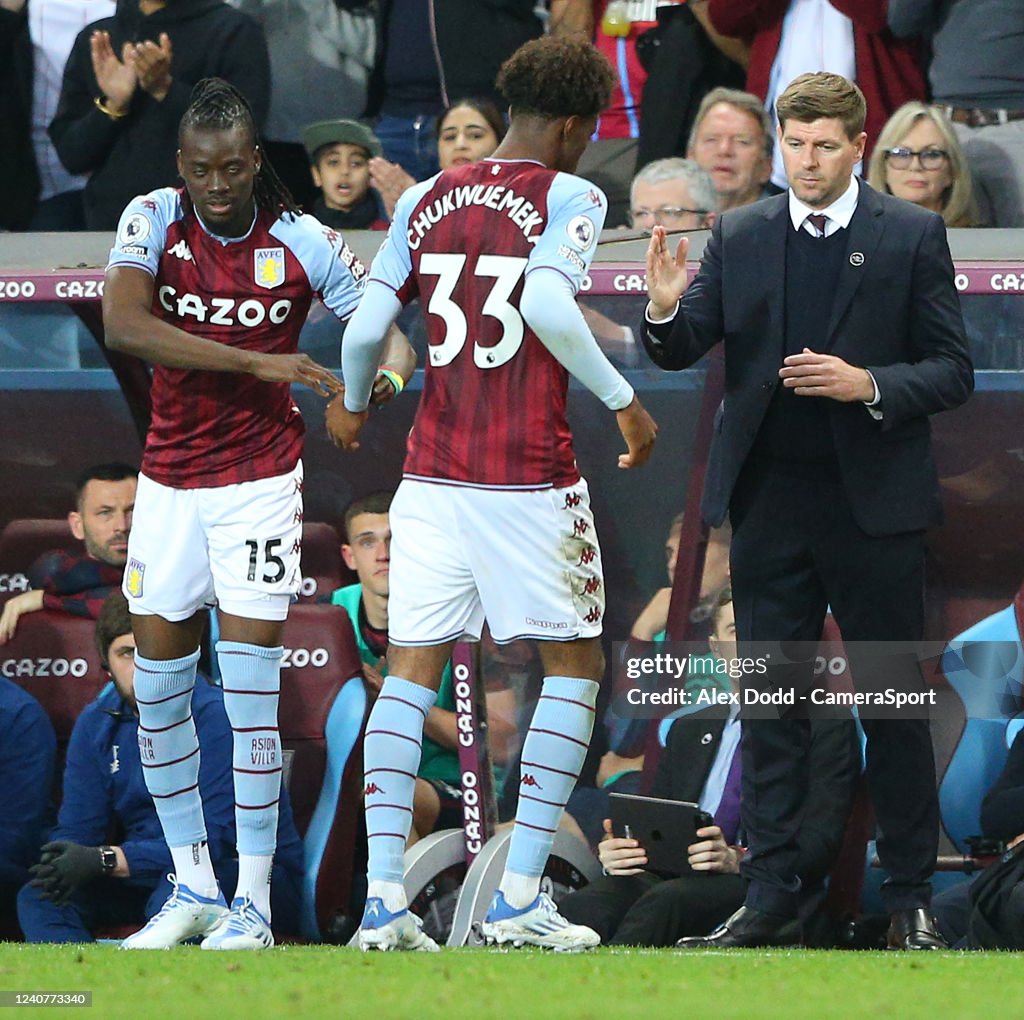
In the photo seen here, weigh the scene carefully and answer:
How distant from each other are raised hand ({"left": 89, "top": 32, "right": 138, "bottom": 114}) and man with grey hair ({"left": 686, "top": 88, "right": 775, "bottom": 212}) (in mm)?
2244

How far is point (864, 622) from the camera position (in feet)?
16.7

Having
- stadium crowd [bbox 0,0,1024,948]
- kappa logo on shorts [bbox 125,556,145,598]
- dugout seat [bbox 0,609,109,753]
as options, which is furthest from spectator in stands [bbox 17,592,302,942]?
kappa logo on shorts [bbox 125,556,145,598]

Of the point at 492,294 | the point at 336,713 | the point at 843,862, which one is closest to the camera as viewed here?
the point at 492,294

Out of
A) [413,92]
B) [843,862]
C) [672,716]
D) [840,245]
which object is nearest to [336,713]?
[672,716]

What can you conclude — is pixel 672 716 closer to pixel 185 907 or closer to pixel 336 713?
pixel 336 713

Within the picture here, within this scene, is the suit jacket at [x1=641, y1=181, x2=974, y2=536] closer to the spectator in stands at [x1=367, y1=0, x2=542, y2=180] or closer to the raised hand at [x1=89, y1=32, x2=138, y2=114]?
the spectator in stands at [x1=367, y1=0, x2=542, y2=180]

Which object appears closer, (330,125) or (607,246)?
(607,246)

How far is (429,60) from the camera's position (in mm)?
7793

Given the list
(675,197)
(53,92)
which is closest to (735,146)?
(675,197)

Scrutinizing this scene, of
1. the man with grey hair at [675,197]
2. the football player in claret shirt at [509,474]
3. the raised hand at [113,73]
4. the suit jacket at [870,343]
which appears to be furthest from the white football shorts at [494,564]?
the raised hand at [113,73]

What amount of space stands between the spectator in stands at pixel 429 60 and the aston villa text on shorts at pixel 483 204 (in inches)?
107

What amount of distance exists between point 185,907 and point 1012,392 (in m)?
2.95

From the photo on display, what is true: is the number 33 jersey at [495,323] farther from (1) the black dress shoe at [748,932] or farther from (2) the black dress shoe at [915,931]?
(2) the black dress shoe at [915,931]

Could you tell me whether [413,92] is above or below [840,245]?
above
